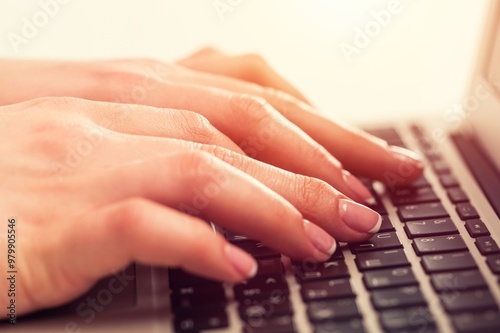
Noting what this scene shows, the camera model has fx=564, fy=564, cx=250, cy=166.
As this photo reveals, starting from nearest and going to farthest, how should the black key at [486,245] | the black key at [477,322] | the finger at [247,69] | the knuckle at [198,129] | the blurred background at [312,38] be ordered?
the black key at [477,322], the black key at [486,245], the knuckle at [198,129], the finger at [247,69], the blurred background at [312,38]

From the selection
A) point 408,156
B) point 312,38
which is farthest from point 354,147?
point 312,38

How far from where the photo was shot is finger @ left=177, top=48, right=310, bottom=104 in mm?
899

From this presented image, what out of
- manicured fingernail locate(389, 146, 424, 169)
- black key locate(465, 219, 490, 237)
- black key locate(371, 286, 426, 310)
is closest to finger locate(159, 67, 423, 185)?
manicured fingernail locate(389, 146, 424, 169)

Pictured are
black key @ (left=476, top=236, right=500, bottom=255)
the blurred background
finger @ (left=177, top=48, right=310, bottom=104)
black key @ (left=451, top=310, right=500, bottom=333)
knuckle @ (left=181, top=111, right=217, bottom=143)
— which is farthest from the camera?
the blurred background

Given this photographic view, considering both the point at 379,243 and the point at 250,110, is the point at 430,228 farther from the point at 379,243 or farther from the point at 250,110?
the point at 250,110

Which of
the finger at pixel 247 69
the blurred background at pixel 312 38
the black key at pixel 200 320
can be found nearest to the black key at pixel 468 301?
the black key at pixel 200 320

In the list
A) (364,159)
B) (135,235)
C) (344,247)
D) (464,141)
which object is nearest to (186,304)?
(135,235)

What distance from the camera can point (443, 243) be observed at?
2.02ft

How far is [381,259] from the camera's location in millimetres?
595

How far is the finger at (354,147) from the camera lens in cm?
75

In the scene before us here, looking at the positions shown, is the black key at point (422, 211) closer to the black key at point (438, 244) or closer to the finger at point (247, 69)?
the black key at point (438, 244)

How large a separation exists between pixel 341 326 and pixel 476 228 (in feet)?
0.74

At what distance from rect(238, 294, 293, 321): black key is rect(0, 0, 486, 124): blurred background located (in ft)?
2.01

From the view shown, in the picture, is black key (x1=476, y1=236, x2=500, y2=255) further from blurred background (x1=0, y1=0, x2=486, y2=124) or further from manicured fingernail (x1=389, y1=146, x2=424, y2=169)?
blurred background (x1=0, y1=0, x2=486, y2=124)
